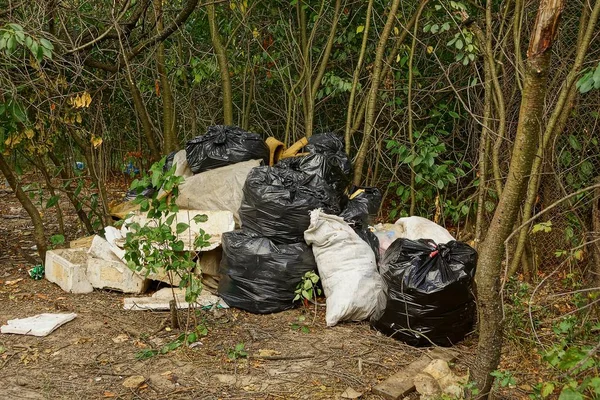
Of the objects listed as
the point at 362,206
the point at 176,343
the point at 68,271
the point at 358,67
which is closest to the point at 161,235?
the point at 176,343

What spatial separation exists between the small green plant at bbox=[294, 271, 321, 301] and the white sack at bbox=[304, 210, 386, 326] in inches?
3.0

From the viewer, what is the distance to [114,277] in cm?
418

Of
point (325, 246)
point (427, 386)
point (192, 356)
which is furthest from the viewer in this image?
point (325, 246)

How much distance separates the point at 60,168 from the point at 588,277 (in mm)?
3885

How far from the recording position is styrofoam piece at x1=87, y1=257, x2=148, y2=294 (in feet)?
13.7

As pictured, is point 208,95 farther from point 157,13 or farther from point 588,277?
point 588,277

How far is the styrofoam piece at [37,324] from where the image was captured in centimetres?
353

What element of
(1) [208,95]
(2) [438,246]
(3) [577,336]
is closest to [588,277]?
(3) [577,336]

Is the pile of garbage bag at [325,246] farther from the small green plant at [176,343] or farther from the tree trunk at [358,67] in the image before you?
the tree trunk at [358,67]

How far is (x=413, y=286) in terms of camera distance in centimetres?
344

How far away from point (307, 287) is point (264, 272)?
0.32 meters

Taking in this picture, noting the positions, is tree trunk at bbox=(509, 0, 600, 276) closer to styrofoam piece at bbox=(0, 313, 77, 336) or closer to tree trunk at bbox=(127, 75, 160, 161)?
styrofoam piece at bbox=(0, 313, 77, 336)

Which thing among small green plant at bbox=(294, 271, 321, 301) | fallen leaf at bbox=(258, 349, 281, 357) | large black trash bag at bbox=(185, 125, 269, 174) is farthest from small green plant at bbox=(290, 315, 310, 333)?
large black trash bag at bbox=(185, 125, 269, 174)

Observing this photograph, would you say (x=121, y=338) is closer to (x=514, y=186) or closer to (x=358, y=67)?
(x=514, y=186)
